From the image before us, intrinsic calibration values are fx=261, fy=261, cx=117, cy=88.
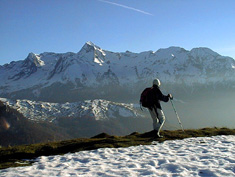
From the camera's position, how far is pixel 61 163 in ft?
38.7

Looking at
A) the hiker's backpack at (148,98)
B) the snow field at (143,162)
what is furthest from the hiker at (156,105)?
the snow field at (143,162)

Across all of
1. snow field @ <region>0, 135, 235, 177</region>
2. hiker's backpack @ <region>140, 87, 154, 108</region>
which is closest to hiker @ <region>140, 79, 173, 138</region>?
hiker's backpack @ <region>140, 87, 154, 108</region>

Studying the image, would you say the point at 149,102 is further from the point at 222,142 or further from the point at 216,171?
the point at 216,171

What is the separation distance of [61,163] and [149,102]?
9495 mm

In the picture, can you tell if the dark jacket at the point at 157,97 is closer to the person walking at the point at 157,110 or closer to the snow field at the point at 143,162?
the person walking at the point at 157,110

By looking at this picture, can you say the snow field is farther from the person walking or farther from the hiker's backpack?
the hiker's backpack

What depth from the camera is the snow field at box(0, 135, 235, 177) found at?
9.87m

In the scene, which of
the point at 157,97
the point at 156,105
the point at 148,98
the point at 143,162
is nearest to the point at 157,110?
the point at 156,105

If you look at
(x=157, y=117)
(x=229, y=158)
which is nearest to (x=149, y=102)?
(x=157, y=117)

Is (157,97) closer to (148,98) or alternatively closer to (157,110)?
(148,98)

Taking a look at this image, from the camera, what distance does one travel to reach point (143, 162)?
37.3 feet

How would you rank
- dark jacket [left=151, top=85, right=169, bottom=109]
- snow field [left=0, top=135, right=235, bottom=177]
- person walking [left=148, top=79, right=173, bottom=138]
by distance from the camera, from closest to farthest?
snow field [left=0, top=135, right=235, bottom=177] → person walking [left=148, top=79, right=173, bottom=138] → dark jacket [left=151, top=85, right=169, bottom=109]

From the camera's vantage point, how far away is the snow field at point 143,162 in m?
9.87

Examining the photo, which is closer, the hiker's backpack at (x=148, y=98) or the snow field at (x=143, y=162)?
the snow field at (x=143, y=162)
